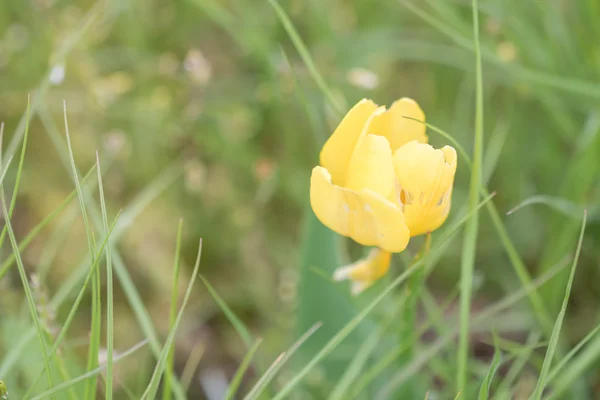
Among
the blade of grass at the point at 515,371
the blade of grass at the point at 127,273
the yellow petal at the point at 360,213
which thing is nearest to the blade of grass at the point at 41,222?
the blade of grass at the point at 127,273

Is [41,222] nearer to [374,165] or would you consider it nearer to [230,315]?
[230,315]

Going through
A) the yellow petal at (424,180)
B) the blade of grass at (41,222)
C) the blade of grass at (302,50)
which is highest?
the blade of grass at (302,50)

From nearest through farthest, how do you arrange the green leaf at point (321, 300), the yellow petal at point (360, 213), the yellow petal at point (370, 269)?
the yellow petal at point (360, 213) → the yellow petal at point (370, 269) → the green leaf at point (321, 300)

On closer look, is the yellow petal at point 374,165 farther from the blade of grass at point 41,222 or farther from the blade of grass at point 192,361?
the blade of grass at point 192,361

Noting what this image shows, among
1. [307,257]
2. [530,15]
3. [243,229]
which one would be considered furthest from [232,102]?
[530,15]

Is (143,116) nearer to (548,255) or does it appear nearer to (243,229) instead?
(243,229)

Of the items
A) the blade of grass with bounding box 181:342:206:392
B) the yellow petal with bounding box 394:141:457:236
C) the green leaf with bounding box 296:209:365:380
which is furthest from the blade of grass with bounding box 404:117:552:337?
the blade of grass with bounding box 181:342:206:392
